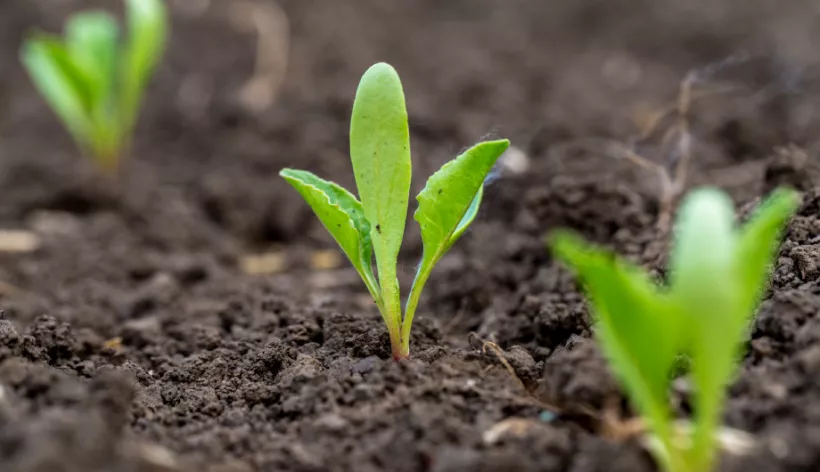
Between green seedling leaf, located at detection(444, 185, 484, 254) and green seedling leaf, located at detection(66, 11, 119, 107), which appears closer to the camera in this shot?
green seedling leaf, located at detection(444, 185, 484, 254)

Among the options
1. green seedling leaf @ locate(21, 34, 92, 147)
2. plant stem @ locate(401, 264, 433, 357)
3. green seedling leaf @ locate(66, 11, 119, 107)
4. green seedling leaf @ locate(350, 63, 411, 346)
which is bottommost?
plant stem @ locate(401, 264, 433, 357)

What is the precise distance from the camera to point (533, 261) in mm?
2402

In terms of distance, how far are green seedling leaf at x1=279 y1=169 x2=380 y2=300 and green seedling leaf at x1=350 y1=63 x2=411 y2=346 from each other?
3 cm

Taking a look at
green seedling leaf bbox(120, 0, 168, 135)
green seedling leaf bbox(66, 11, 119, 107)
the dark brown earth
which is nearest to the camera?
the dark brown earth

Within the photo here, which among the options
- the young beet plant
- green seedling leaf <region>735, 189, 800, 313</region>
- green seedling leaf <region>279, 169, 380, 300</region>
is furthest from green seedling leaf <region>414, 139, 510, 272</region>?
green seedling leaf <region>735, 189, 800, 313</region>

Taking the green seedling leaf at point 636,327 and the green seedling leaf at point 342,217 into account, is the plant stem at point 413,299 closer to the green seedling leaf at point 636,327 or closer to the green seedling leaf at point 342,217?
the green seedling leaf at point 342,217

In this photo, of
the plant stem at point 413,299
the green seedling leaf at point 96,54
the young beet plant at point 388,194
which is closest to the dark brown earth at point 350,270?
the plant stem at point 413,299

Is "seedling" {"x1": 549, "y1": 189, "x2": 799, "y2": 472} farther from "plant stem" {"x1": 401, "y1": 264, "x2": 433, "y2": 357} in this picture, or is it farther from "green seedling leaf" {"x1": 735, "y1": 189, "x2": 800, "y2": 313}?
"plant stem" {"x1": 401, "y1": 264, "x2": 433, "y2": 357}

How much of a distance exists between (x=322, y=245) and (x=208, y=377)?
4.53 feet

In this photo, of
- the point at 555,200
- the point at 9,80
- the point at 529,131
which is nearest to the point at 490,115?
the point at 529,131

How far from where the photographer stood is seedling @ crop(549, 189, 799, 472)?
3.27 ft

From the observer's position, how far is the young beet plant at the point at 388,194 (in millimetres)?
1490

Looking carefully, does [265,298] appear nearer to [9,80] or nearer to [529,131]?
[529,131]

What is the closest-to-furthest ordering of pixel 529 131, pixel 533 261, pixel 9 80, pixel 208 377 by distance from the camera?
pixel 208 377
pixel 533 261
pixel 529 131
pixel 9 80
